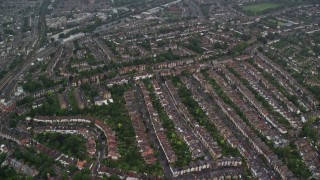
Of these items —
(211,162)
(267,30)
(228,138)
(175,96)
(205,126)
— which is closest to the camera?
(211,162)

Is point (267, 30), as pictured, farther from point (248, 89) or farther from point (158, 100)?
point (158, 100)

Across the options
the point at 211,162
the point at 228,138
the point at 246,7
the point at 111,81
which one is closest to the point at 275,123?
the point at 228,138

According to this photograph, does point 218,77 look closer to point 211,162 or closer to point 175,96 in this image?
point 175,96

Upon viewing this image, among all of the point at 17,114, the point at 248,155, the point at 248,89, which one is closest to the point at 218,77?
the point at 248,89

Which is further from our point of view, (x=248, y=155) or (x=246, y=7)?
(x=246, y=7)

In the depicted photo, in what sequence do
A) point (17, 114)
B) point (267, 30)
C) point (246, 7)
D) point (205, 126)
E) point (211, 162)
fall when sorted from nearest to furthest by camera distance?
point (211, 162) < point (205, 126) < point (17, 114) < point (267, 30) < point (246, 7)

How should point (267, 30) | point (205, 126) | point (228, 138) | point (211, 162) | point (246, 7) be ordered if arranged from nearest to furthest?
point (211, 162)
point (228, 138)
point (205, 126)
point (267, 30)
point (246, 7)
